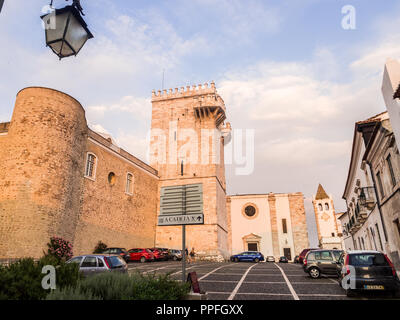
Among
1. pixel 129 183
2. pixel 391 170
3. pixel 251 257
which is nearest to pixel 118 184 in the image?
pixel 129 183

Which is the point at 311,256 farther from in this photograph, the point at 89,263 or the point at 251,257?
the point at 251,257

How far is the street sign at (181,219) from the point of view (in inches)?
254

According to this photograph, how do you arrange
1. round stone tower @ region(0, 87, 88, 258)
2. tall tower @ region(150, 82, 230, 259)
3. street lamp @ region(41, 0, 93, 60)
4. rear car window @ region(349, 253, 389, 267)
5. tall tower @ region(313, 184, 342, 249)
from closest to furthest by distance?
street lamp @ region(41, 0, 93, 60) < rear car window @ region(349, 253, 389, 267) < round stone tower @ region(0, 87, 88, 258) < tall tower @ region(150, 82, 230, 259) < tall tower @ region(313, 184, 342, 249)

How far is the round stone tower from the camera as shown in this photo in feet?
52.2

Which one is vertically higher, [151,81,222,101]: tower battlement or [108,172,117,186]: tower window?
[151,81,222,101]: tower battlement

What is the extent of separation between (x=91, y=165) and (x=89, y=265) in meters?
14.0

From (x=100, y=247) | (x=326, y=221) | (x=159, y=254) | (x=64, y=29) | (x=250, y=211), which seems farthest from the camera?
(x=326, y=221)

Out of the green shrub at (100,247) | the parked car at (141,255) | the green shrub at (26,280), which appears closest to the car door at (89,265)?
the green shrub at (26,280)

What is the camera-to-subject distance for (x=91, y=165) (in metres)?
23.1

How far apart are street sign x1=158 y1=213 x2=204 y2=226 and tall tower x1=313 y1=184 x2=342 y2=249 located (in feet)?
139

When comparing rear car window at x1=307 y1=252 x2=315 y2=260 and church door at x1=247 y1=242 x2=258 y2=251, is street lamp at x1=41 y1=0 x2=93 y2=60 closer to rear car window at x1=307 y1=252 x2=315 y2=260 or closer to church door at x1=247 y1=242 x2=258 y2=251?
rear car window at x1=307 y1=252 x2=315 y2=260

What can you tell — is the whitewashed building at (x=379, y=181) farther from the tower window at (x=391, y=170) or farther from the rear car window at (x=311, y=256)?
the rear car window at (x=311, y=256)

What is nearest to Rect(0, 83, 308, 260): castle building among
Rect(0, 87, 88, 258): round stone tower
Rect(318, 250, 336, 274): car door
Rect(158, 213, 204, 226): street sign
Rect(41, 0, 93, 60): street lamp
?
Rect(0, 87, 88, 258): round stone tower

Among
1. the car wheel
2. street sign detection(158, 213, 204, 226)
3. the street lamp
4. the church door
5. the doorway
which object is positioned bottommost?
the car wheel
